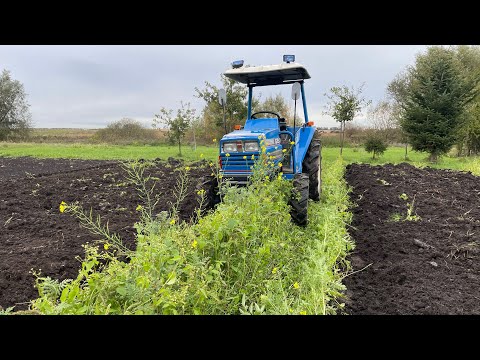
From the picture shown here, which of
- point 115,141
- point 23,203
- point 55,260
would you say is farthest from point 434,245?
point 115,141

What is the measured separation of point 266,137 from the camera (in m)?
6.01

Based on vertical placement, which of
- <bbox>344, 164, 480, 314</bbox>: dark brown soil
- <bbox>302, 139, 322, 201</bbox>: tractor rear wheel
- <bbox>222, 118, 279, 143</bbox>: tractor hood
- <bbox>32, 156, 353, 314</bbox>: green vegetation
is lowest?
<bbox>344, 164, 480, 314</bbox>: dark brown soil

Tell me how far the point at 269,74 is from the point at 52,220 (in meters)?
5.01

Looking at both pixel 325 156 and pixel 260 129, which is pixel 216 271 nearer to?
pixel 260 129

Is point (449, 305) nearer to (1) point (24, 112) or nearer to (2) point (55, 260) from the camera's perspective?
(2) point (55, 260)

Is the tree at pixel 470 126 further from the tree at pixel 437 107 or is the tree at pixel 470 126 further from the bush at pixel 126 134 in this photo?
the bush at pixel 126 134

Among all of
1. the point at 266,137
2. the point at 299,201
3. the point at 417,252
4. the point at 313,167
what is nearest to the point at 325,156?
the point at 313,167

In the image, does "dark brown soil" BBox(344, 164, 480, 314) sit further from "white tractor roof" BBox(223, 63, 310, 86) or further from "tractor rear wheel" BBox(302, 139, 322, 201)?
"white tractor roof" BBox(223, 63, 310, 86)

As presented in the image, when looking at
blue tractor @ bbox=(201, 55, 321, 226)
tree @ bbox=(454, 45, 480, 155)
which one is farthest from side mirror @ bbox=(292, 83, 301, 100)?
tree @ bbox=(454, 45, 480, 155)

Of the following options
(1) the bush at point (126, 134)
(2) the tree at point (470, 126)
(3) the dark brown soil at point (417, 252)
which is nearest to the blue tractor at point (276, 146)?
(3) the dark brown soil at point (417, 252)

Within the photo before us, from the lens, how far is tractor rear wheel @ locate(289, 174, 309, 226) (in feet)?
18.6

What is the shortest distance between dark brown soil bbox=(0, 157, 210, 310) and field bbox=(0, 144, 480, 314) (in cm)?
2

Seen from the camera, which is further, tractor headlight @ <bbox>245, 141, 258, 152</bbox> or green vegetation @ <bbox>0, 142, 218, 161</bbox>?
green vegetation @ <bbox>0, 142, 218, 161</bbox>

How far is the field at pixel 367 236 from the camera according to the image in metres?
3.82
